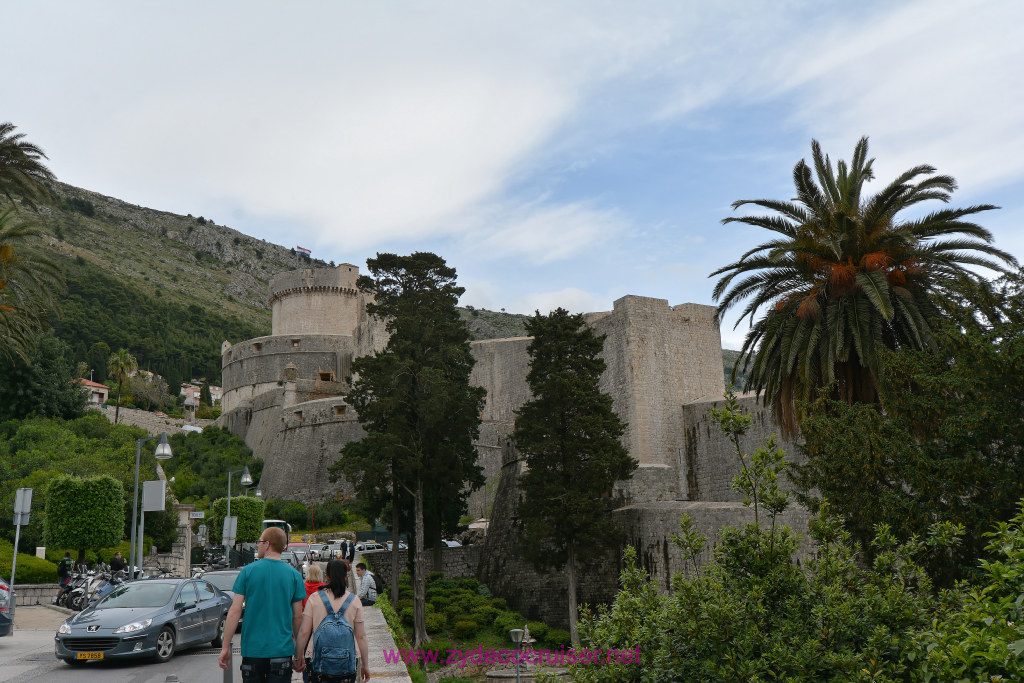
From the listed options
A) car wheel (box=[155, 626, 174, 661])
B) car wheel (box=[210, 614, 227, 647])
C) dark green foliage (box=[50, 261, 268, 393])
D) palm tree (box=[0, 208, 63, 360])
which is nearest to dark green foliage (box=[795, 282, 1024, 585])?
car wheel (box=[210, 614, 227, 647])

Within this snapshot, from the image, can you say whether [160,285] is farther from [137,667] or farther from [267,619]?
[267,619]

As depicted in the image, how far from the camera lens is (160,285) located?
118875mm

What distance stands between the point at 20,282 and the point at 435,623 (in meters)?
17.2

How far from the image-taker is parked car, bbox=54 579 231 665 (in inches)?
447

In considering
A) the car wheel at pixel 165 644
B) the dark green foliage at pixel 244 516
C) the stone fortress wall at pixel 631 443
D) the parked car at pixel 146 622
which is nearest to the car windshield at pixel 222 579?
the parked car at pixel 146 622

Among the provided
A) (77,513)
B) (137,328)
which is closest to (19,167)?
(77,513)

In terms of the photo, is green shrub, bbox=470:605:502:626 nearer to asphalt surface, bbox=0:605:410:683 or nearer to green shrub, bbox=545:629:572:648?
green shrub, bbox=545:629:572:648

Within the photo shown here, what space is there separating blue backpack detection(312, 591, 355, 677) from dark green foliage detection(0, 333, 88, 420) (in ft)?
121

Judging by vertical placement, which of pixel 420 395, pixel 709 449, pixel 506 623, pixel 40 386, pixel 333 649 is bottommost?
pixel 506 623

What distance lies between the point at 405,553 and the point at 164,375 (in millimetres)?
68903

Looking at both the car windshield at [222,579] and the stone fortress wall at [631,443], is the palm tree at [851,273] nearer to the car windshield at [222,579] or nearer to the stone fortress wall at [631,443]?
the stone fortress wall at [631,443]

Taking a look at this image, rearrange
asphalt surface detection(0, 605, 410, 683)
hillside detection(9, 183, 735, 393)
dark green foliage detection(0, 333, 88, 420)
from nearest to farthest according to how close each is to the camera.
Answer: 1. asphalt surface detection(0, 605, 410, 683)
2. dark green foliage detection(0, 333, 88, 420)
3. hillside detection(9, 183, 735, 393)

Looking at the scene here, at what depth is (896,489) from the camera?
583 inches

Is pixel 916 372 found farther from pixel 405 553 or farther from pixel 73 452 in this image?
pixel 73 452
